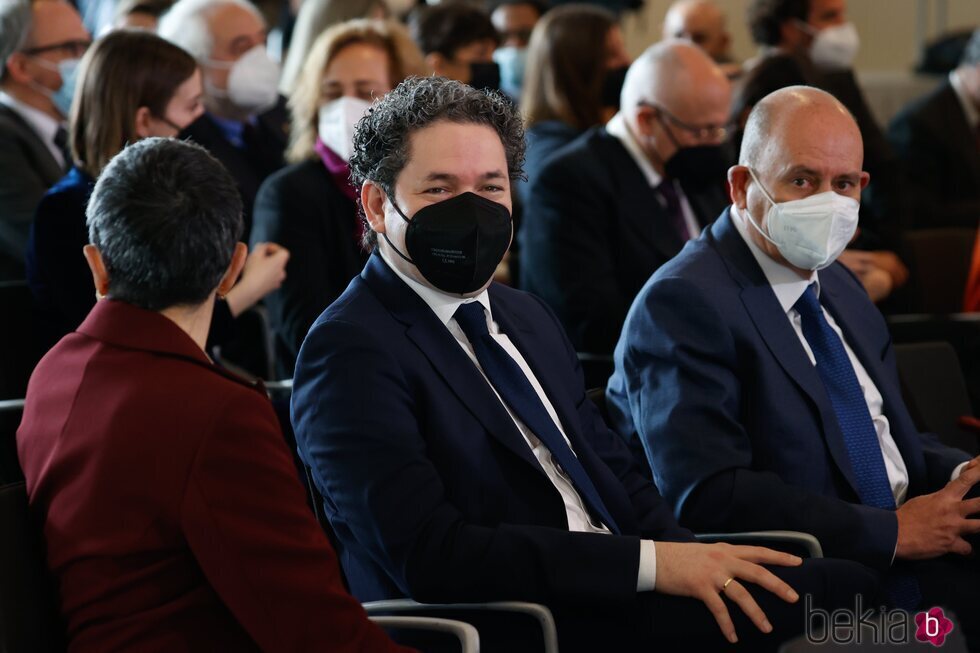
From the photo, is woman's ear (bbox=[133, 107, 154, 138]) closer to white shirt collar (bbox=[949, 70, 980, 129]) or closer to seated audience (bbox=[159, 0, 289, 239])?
seated audience (bbox=[159, 0, 289, 239])

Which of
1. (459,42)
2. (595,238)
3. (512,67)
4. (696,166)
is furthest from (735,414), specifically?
(512,67)

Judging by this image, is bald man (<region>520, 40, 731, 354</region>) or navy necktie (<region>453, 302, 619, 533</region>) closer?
navy necktie (<region>453, 302, 619, 533</region>)

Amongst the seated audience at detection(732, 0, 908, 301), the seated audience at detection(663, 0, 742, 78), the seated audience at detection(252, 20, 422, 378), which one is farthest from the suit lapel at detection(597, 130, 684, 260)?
the seated audience at detection(663, 0, 742, 78)

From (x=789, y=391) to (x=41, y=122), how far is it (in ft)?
9.60

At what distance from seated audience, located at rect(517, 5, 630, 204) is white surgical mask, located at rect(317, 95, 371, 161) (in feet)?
3.68

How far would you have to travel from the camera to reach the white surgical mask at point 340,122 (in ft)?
13.8

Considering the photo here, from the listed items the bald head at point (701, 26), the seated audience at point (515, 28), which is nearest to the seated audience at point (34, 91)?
the seated audience at point (515, 28)

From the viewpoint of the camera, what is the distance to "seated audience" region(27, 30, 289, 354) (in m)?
3.40

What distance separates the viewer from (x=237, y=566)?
5.83 feet

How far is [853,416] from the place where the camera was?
112 inches

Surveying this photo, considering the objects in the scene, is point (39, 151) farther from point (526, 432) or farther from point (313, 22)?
point (526, 432)

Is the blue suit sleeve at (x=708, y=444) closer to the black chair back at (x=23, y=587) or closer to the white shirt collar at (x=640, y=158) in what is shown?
the black chair back at (x=23, y=587)

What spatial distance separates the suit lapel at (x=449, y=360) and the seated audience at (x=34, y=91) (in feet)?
7.14

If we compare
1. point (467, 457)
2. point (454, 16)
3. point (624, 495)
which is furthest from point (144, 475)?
point (454, 16)
